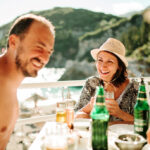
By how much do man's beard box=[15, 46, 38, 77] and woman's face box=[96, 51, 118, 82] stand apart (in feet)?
3.27

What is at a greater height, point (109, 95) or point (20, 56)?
point (20, 56)

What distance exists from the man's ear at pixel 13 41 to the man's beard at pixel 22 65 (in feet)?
0.10

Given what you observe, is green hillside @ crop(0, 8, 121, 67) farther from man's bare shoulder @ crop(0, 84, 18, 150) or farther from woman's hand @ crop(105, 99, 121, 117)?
man's bare shoulder @ crop(0, 84, 18, 150)

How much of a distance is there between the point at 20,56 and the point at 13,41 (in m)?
0.08

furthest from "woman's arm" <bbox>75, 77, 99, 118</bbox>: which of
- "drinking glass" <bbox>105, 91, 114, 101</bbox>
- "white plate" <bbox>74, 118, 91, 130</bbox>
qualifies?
"drinking glass" <bbox>105, 91, 114, 101</bbox>

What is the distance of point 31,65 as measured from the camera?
40.9 inches

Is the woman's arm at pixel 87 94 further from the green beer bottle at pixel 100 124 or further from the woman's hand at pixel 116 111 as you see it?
the green beer bottle at pixel 100 124

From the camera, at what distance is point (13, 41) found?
1020 millimetres

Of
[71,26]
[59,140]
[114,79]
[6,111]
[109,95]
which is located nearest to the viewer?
[59,140]

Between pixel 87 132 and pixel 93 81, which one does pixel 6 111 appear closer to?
pixel 87 132

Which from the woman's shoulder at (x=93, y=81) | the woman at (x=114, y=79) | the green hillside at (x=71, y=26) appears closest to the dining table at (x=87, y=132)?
the woman at (x=114, y=79)

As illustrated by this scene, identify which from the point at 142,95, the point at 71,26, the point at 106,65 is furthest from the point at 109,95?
the point at 71,26

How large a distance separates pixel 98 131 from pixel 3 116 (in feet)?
1.55

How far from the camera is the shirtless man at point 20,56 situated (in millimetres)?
1002
